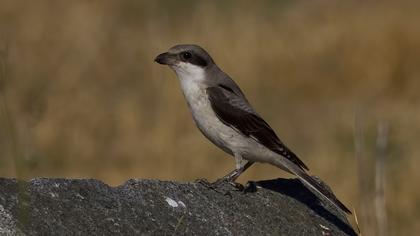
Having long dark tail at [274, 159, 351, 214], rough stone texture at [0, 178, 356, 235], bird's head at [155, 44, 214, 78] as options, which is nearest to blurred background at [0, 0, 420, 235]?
bird's head at [155, 44, 214, 78]

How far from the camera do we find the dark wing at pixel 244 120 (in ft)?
24.4

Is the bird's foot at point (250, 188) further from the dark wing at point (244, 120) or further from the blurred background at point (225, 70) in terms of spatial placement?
the blurred background at point (225, 70)

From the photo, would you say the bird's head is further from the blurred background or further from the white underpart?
the blurred background

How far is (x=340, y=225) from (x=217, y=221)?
3.45ft

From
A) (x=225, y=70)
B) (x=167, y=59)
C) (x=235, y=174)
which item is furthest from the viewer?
(x=225, y=70)

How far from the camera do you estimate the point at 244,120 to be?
7477mm

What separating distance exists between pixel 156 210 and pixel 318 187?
4.92 feet

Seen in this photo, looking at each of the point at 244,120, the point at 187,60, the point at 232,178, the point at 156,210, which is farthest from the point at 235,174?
the point at 156,210

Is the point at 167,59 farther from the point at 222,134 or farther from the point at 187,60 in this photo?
the point at 222,134

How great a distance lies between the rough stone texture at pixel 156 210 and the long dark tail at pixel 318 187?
0.21 ft

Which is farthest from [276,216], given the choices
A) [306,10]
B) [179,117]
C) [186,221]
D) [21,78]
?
[306,10]

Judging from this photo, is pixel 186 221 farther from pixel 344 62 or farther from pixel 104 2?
pixel 104 2

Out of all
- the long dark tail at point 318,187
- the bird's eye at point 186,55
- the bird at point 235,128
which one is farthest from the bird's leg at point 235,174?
the bird's eye at point 186,55

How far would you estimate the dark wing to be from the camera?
744cm
